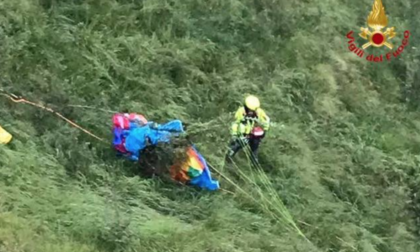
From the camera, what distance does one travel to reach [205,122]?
283 inches

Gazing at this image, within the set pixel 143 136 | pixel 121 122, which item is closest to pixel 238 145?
pixel 143 136

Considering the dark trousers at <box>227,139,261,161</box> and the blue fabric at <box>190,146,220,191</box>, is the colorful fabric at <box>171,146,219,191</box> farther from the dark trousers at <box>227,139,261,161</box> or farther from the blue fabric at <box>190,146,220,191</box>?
the dark trousers at <box>227,139,261,161</box>

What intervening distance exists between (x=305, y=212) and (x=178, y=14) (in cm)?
273

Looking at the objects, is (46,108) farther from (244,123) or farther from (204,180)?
(244,123)

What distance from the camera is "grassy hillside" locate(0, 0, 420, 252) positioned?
5.62 m

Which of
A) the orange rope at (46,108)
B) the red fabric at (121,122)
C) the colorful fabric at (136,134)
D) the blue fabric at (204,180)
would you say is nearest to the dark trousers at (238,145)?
the blue fabric at (204,180)

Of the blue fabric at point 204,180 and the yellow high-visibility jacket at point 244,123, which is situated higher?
the yellow high-visibility jacket at point 244,123

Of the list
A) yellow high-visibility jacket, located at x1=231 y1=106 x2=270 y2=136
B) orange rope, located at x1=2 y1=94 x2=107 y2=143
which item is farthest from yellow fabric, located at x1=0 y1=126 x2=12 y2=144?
yellow high-visibility jacket, located at x1=231 y1=106 x2=270 y2=136

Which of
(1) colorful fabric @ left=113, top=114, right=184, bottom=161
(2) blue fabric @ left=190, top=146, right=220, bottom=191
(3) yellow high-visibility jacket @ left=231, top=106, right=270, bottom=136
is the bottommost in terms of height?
(2) blue fabric @ left=190, top=146, right=220, bottom=191

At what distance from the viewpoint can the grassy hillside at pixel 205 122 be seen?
18.5 feet

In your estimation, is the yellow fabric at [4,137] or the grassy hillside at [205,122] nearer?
the grassy hillside at [205,122]

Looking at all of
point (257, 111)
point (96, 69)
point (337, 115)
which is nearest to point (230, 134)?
point (257, 111)

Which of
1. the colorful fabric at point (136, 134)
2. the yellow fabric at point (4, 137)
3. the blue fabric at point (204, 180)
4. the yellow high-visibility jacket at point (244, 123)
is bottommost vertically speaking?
the blue fabric at point (204, 180)

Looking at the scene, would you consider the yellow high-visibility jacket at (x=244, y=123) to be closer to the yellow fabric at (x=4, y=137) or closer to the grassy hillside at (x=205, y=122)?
the grassy hillside at (x=205, y=122)
